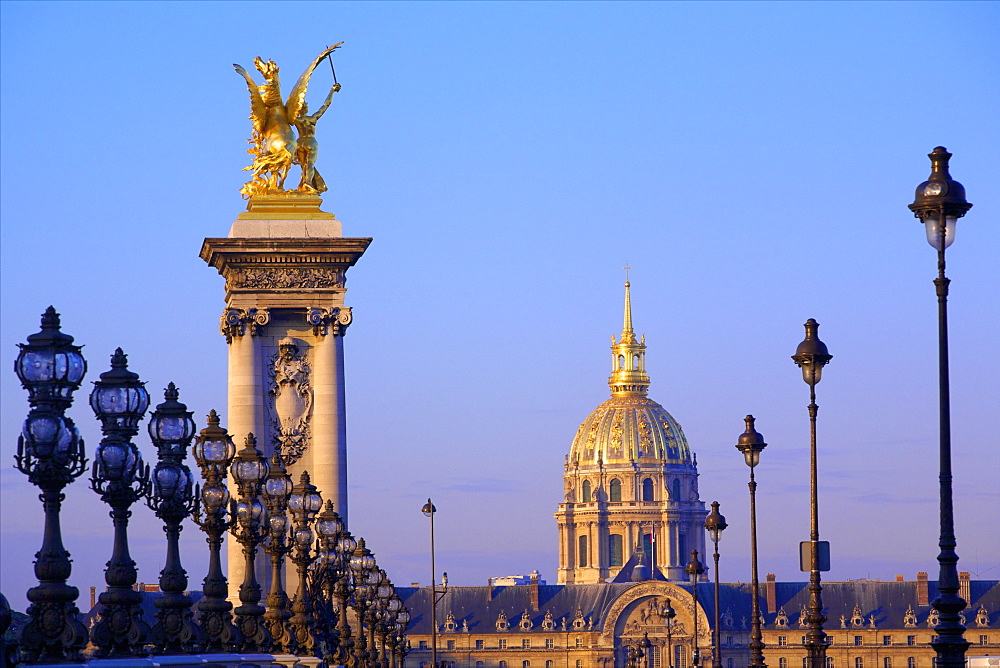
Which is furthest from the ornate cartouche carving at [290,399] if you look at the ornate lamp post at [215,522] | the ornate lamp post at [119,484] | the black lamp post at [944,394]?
the black lamp post at [944,394]

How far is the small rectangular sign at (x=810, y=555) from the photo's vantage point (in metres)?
36.7

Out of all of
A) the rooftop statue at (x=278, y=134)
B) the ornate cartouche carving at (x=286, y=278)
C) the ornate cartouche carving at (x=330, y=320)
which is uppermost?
the rooftop statue at (x=278, y=134)

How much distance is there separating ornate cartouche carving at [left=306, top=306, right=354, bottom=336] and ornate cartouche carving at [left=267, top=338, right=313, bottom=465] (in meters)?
0.73

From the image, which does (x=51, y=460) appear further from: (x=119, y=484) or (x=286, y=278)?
(x=286, y=278)

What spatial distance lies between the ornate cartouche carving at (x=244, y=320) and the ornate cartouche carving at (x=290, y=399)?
631mm

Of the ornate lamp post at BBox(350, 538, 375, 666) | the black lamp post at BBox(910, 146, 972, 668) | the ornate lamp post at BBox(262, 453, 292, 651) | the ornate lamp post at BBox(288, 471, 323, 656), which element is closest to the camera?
the black lamp post at BBox(910, 146, 972, 668)

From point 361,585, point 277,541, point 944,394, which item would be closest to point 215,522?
point 277,541

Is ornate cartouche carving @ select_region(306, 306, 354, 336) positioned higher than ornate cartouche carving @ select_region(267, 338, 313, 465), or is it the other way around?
ornate cartouche carving @ select_region(306, 306, 354, 336)

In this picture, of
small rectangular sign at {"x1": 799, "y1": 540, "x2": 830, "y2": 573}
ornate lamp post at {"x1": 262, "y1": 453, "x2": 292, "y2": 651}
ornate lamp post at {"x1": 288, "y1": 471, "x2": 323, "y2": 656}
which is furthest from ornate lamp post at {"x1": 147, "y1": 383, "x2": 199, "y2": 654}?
small rectangular sign at {"x1": 799, "y1": 540, "x2": 830, "y2": 573}

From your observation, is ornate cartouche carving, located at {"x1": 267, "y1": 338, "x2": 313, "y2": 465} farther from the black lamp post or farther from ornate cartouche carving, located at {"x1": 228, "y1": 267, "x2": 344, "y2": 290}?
the black lamp post

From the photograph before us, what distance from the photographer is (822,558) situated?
36.9m

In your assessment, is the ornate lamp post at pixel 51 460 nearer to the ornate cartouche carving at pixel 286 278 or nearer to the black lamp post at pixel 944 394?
the black lamp post at pixel 944 394

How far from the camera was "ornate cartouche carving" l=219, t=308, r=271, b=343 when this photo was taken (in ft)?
174

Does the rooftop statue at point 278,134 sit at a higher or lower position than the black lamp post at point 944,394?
higher
